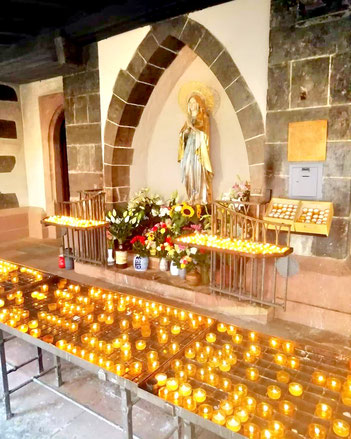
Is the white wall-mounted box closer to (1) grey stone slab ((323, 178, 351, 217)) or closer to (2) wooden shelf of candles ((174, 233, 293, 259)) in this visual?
(1) grey stone slab ((323, 178, 351, 217))

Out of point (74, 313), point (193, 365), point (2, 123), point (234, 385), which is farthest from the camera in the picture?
point (2, 123)

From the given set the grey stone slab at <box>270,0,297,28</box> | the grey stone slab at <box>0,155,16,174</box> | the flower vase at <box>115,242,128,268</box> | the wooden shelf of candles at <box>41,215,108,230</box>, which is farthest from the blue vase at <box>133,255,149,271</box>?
the grey stone slab at <box>0,155,16,174</box>

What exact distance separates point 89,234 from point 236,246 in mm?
2513

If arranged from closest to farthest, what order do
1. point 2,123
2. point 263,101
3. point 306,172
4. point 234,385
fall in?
point 234,385 → point 306,172 → point 263,101 → point 2,123

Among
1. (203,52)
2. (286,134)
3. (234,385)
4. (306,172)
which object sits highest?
(203,52)

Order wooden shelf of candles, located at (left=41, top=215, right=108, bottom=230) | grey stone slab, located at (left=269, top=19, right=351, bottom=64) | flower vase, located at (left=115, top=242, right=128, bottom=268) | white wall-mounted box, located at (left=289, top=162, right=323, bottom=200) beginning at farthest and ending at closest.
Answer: flower vase, located at (left=115, top=242, right=128, bottom=268)
wooden shelf of candles, located at (left=41, top=215, right=108, bottom=230)
white wall-mounted box, located at (left=289, top=162, right=323, bottom=200)
grey stone slab, located at (left=269, top=19, right=351, bottom=64)

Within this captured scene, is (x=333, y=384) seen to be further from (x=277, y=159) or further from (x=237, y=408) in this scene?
(x=277, y=159)

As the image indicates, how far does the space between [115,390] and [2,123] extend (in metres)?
5.84

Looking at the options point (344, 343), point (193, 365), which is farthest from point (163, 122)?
point (193, 365)

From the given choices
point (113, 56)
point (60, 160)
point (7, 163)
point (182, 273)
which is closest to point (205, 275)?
point (182, 273)

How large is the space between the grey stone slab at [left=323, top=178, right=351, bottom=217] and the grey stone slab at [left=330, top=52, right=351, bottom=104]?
0.70m

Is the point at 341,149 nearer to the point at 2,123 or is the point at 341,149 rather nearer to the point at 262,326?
the point at 262,326

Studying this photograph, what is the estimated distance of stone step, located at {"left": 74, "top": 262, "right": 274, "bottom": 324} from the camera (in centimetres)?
370

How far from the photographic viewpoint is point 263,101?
371 cm
